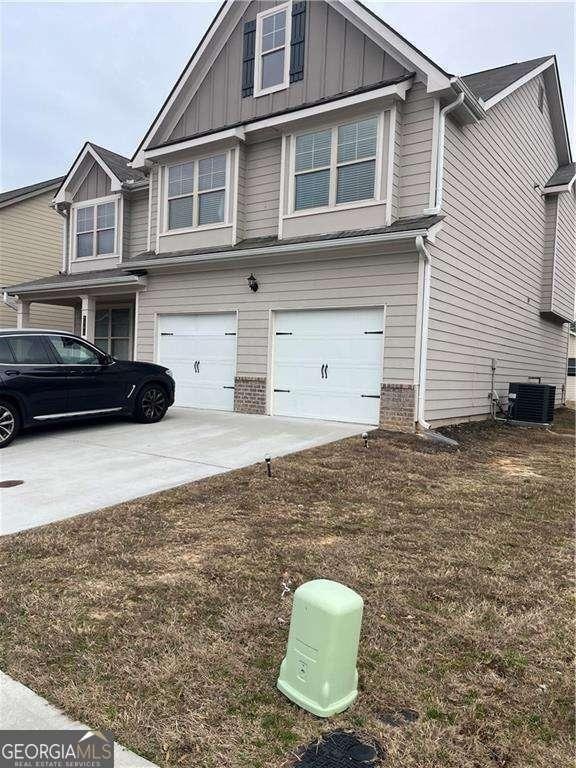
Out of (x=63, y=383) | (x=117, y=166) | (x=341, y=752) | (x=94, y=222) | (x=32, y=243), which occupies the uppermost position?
(x=117, y=166)

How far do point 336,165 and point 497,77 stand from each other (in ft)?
17.6

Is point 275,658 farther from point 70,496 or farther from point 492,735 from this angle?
point 70,496

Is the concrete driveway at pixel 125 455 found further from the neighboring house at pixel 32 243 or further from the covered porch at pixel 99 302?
the neighboring house at pixel 32 243

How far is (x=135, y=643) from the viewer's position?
108 inches

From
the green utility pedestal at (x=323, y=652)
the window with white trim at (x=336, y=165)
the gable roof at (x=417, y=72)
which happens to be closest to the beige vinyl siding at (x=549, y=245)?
the gable roof at (x=417, y=72)

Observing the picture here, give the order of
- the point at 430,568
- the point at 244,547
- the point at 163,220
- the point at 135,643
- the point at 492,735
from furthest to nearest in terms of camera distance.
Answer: the point at 163,220, the point at 244,547, the point at 430,568, the point at 135,643, the point at 492,735

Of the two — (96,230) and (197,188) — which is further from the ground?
(197,188)

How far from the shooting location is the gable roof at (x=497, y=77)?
10.9 meters

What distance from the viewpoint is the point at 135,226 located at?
1488cm

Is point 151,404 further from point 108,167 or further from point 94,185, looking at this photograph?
point 94,185

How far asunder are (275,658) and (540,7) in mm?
11499

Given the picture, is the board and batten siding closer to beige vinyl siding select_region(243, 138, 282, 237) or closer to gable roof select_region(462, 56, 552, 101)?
gable roof select_region(462, 56, 552, 101)

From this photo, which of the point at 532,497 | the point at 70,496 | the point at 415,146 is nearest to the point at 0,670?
the point at 70,496

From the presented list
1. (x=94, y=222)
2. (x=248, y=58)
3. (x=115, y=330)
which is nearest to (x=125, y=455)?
(x=248, y=58)
